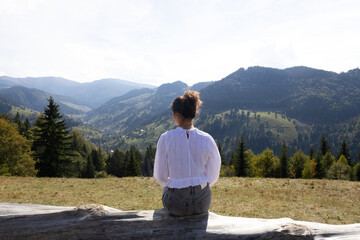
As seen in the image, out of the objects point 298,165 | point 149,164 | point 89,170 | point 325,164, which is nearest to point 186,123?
point 325,164

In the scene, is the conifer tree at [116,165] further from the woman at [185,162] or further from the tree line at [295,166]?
the woman at [185,162]

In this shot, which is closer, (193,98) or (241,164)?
(193,98)

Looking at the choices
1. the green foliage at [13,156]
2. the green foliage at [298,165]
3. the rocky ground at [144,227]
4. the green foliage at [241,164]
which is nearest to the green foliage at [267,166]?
the green foliage at [298,165]

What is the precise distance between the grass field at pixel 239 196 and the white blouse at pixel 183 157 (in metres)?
9.24

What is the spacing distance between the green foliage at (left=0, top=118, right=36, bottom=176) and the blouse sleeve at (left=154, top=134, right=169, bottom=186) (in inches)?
1494

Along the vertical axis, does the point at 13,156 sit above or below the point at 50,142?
below

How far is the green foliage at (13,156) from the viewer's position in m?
34.1

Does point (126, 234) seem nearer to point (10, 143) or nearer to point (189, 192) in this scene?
point (189, 192)

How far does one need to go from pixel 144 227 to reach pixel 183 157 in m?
1.57

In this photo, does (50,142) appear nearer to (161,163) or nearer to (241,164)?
(161,163)

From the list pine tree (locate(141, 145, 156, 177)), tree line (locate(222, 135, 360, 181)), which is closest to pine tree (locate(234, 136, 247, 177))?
tree line (locate(222, 135, 360, 181))

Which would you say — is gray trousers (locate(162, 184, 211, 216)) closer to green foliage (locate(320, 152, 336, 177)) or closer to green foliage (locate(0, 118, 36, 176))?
green foliage (locate(0, 118, 36, 176))

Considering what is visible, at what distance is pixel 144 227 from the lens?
14.4ft

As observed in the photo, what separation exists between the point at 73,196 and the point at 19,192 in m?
4.46
